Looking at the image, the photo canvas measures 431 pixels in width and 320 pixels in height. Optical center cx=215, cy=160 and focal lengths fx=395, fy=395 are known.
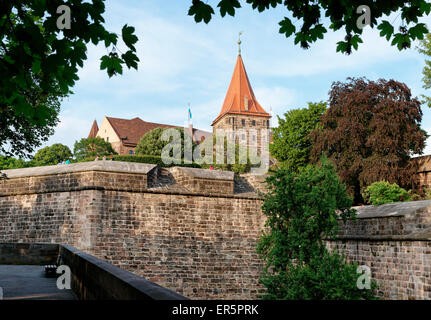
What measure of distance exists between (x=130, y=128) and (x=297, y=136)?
113 feet

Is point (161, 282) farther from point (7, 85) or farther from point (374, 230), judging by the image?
point (7, 85)

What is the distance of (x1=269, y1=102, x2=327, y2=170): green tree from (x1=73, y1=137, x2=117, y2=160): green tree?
21.5m

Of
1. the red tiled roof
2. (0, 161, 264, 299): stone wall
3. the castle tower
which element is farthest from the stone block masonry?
the castle tower

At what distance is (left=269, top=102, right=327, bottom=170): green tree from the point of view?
102ft

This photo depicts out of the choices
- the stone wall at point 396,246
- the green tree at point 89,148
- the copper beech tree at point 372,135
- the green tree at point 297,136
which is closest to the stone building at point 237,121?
the green tree at point 89,148

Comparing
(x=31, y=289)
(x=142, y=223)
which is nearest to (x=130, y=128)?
(x=142, y=223)

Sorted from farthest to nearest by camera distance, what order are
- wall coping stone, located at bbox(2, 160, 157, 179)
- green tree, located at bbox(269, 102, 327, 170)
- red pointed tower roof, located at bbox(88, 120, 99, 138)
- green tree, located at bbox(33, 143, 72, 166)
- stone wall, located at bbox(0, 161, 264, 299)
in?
1. red pointed tower roof, located at bbox(88, 120, 99, 138)
2. green tree, located at bbox(33, 143, 72, 166)
3. green tree, located at bbox(269, 102, 327, 170)
4. wall coping stone, located at bbox(2, 160, 157, 179)
5. stone wall, located at bbox(0, 161, 264, 299)

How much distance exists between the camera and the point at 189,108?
64875 millimetres

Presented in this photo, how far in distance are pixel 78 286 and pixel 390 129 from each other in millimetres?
22175

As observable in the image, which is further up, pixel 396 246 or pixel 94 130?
pixel 94 130

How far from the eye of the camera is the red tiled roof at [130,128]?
57678 mm

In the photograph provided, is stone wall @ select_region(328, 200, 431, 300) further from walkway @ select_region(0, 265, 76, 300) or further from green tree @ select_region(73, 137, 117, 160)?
green tree @ select_region(73, 137, 117, 160)

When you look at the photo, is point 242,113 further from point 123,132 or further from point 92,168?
point 92,168

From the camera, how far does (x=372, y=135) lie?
2416 cm
